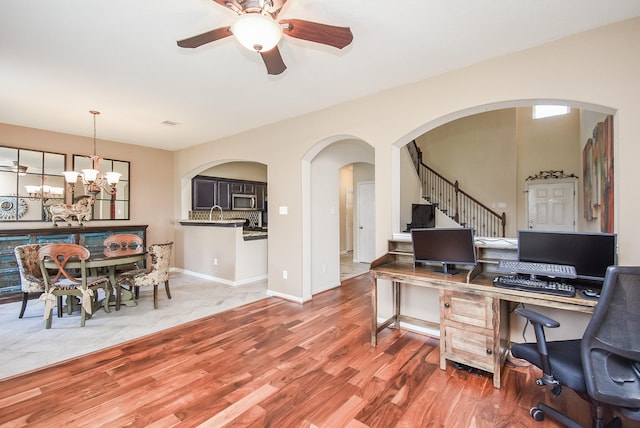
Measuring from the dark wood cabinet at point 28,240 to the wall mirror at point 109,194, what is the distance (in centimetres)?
51

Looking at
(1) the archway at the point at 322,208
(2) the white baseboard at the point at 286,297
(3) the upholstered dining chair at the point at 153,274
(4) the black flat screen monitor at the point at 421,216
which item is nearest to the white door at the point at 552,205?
(4) the black flat screen monitor at the point at 421,216

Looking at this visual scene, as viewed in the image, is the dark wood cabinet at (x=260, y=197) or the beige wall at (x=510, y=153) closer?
the beige wall at (x=510, y=153)

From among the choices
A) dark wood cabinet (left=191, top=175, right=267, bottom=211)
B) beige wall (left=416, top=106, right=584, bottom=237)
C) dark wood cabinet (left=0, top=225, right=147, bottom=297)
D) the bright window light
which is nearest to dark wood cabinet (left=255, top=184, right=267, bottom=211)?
dark wood cabinet (left=191, top=175, right=267, bottom=211)

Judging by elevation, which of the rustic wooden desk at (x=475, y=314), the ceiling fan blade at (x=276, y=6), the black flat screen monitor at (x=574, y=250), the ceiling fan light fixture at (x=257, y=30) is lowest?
the rustic wooden desk at (x=475, y=314)

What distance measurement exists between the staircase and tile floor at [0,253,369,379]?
15.4ft

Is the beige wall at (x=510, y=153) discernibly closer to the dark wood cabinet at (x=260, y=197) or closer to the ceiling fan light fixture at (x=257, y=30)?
the dark wood cabinet at (x=260, y=197)

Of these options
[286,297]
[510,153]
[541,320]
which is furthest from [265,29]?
[510,153]

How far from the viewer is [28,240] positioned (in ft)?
14.7

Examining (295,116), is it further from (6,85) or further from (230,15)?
(6,85)

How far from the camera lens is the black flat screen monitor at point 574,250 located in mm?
2033

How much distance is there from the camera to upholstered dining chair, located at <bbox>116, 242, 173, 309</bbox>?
3.83 meters

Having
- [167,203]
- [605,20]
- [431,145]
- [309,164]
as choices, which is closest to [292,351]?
[309,164]

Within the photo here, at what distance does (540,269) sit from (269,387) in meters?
2.25

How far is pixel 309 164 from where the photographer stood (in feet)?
14.4
